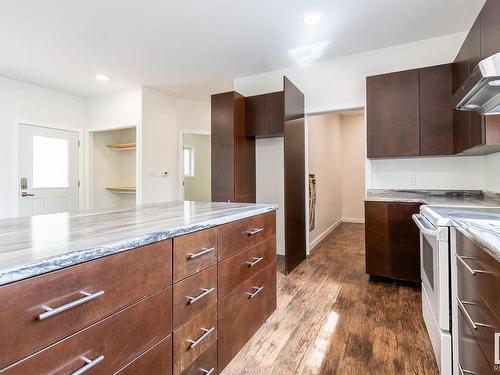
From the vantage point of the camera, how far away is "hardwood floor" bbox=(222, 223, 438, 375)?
1.60 meters

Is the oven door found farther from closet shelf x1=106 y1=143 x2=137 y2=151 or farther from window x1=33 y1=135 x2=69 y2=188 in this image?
window x1=33 y1=135 x2=69 y2=188

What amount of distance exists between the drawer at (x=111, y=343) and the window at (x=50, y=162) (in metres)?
4.64

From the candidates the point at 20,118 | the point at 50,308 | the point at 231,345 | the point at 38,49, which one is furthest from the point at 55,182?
the point at 50,308

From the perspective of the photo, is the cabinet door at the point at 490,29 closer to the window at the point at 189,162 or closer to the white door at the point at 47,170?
the window at the point at 189,162

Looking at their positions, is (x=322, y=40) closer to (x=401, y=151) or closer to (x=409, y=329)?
(x=401, y=151)

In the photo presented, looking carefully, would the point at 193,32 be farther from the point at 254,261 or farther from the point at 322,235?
the point at 322,235

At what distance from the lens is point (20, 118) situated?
13.9ft

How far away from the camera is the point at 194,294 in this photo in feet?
4.00

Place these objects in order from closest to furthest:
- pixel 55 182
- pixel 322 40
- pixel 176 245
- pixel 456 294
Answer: pixel 176 245
pixel 456 294
pixel 322 40
pixel 55 182

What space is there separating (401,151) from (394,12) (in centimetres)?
131

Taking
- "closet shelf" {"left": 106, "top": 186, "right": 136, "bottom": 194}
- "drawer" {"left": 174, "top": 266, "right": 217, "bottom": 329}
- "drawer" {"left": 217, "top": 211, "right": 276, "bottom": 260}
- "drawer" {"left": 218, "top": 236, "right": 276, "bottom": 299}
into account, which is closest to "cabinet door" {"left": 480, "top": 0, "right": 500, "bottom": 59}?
"drawer" {"left": 217, "top": 211, "right": 276, "bottom": 260}

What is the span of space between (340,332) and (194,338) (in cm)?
120

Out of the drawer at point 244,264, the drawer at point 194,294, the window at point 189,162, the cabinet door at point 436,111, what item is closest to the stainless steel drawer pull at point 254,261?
the drawer at point 244,264


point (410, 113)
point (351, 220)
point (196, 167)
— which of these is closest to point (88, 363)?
point (410, 113)
